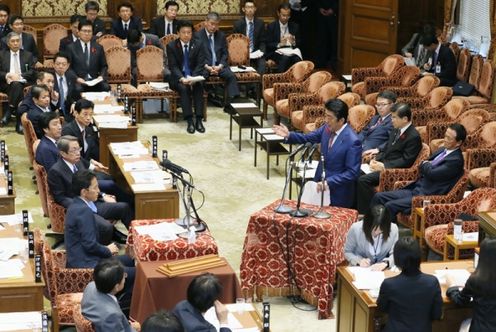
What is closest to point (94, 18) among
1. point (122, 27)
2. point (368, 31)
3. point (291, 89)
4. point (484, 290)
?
point (122, 27)

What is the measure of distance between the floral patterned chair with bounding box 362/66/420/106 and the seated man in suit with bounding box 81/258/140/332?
7.72m

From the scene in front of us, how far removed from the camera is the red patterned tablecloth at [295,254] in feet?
27.5

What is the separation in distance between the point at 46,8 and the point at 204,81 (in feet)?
11.9

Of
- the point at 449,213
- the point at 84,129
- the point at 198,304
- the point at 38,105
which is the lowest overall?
the point at 449,213

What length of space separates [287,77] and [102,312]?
8.26 metres

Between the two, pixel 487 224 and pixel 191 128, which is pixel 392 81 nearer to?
pixel 191 128

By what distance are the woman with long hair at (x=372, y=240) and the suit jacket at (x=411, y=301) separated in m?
1.03

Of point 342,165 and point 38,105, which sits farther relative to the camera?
point 38,105

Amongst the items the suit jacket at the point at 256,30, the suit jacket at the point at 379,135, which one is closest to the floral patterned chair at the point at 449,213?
the suit jacket at the point at 379,135

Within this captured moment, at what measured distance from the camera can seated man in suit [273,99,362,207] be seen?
30.1ft

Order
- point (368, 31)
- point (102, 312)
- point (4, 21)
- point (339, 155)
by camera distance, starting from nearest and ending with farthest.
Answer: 1. point (102, 312)
2. point (339, 155)
3. point (4, 21)
4. point (368, 31)

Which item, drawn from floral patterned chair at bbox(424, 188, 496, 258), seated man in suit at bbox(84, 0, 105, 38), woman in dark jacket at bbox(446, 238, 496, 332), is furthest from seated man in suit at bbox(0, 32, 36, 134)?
woman in dark jacket at bbox(446, 238, 496, 332)

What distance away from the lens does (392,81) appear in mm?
14281

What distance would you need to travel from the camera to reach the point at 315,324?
848 cm
